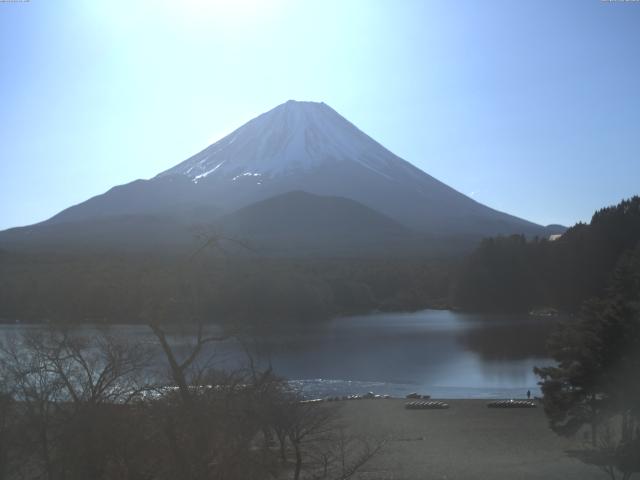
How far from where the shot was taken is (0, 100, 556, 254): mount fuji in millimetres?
56219

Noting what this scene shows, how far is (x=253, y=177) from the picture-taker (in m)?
73.1

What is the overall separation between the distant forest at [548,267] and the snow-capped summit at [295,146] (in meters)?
40.1

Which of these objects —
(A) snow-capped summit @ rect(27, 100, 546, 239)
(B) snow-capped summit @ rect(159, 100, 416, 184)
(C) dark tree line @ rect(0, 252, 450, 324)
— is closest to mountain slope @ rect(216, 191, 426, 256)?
(A) snow-capped summit @ rect(27, 100, 546, 239)

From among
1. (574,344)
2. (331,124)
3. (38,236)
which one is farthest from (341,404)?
(331,124)

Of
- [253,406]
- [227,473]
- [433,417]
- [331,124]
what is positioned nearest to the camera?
[227,473]

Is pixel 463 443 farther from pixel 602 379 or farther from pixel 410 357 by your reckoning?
pixel 410 357

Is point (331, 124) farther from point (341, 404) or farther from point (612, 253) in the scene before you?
point (341, 404)

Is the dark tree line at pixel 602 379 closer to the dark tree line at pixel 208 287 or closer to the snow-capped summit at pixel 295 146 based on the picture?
the dark tree line at pixel 208 287

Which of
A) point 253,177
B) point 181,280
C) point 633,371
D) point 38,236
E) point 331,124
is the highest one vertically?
point 331,124

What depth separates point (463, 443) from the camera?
410 inches

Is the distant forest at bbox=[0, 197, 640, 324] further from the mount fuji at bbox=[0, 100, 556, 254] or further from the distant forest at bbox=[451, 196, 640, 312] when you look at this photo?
the mount fuji at bbox=[0, 100, 556, 254]

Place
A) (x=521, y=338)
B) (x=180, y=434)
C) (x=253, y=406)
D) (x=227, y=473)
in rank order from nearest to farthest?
(x=227, y=473) < (x=180, y=434) < (x=253, y=406) < (x=521, y=338)

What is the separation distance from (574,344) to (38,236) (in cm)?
4562

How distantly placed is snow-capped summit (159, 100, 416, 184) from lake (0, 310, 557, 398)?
48826 mm
